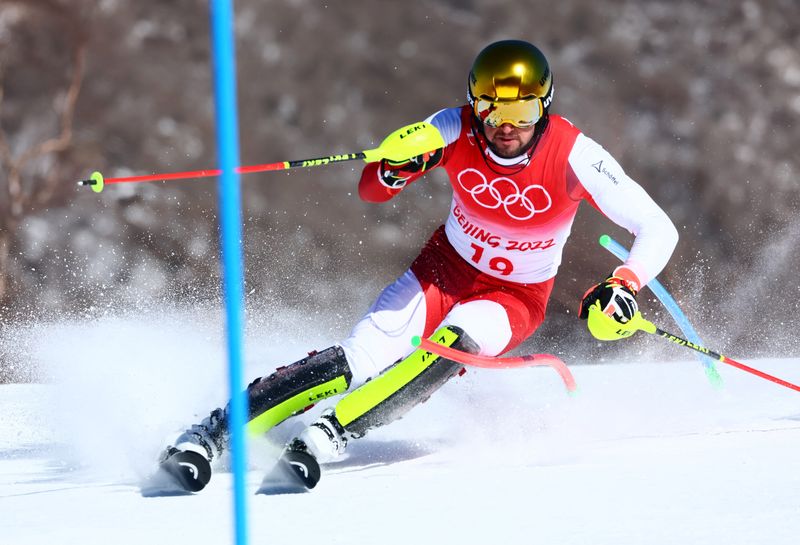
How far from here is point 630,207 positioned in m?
2.79

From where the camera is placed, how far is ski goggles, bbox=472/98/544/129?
2.79m

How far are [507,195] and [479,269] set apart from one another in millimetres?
323

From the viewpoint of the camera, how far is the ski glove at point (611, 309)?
255cm

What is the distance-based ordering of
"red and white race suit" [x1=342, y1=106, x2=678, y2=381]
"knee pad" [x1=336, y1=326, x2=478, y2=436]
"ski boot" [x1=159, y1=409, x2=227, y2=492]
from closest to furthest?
"ski boot" [x1=159, y1=409, x2=227, y2=492]
"knee pad" [x1=336, y1=326, x2=478, y2=436]
"red and white race suit" [x1=342, y1=106, x2=678, y2=381]

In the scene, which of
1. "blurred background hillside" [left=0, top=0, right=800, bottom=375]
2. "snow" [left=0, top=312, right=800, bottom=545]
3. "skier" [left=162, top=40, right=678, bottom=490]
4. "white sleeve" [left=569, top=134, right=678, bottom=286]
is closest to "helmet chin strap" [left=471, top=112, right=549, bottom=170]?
"skier" [left=162, top=40, right=678, bottom=490]

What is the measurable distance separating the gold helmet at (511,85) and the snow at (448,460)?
0.99 meters

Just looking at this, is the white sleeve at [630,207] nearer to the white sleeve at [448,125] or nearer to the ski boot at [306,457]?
the white sleeve at [448,125]

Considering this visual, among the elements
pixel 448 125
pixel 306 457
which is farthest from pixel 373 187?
pixel 306 457

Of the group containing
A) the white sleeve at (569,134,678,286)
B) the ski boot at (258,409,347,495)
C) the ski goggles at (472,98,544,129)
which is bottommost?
the ski boot at (258,409,347,495)

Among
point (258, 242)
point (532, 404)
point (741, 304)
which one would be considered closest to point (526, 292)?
point (532, 404)

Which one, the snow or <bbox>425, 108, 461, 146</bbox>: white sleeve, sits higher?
<bbox>425, 108, 461, 146</bbox>: white sleeve

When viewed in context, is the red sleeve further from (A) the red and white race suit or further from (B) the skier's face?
(B) the skier's face

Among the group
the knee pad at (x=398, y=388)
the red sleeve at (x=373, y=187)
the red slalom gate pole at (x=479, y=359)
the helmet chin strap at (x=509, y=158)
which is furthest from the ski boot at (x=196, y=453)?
the helmet chin strap at (x=509, y=158)

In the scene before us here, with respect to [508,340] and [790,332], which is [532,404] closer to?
[508,340]
